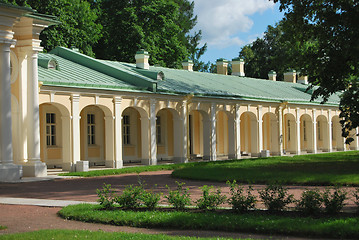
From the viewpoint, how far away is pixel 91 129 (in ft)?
103

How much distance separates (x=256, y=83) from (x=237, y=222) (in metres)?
35.3

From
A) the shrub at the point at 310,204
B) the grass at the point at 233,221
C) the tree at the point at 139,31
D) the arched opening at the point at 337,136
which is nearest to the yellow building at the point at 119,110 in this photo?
the arched opening at the point at 337,136

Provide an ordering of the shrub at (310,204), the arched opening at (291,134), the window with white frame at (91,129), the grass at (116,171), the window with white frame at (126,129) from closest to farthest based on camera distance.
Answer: the shrub at (310,204) < the grass at (116,171) < the window with white frame at (91,129) < the window with white frame at (126,129) < the arched opening at (291,134)

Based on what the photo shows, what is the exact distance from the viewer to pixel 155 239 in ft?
28.7

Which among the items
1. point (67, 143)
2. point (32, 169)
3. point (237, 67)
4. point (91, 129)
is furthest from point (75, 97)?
point (237, 67)

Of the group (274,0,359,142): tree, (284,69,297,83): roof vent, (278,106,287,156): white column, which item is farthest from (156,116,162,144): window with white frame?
(284,69,297,83): roof vent

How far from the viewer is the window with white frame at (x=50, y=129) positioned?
28.9 metres

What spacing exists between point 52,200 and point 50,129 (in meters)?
14.8

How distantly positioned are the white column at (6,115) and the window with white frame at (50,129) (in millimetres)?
7429

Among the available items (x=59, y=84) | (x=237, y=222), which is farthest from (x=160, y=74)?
(x=237, y=222)

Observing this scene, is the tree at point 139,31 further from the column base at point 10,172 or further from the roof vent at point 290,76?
the column base at point 10,172

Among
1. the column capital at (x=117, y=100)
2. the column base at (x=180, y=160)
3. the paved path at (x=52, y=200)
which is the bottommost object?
the paved path at (x=52, y=200)

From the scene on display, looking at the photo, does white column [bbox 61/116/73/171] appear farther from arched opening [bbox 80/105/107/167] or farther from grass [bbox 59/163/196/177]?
arched opening [bbox 80/105/107/167]

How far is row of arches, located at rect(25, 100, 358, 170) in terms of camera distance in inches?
1128
